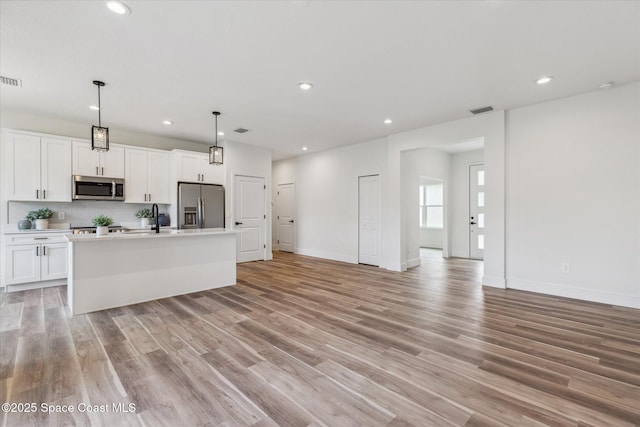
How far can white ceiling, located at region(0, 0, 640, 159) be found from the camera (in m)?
2.38

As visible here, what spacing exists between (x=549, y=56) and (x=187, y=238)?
16.8 ft

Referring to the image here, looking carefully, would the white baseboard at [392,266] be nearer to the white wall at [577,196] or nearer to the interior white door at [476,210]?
the white wall at [577,196]

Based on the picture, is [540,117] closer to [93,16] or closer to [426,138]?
[426,138]

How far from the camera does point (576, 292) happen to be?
13.7 ft

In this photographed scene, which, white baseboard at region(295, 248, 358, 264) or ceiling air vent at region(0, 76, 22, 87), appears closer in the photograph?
ceiling air vent at region(0, 76, 22, 87)

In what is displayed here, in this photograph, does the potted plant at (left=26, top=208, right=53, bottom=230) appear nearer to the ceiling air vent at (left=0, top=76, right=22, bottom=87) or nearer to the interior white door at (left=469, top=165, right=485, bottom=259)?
the ceiling air vent at (left=0, top=76, right=22, bottom=87)

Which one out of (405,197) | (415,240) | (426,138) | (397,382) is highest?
(426,138)

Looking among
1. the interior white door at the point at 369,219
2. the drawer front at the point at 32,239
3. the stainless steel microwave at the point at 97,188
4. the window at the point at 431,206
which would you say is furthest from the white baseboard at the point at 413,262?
the drawer front at the point at 32,239

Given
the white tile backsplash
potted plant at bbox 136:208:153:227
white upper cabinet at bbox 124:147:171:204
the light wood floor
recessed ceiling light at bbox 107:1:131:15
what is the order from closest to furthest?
the light wood floor
recessed ceiling light at bbox 107:1:131:15
the white tile backsplash
white upper cabinet at bbox 124:147:171:204
potted plant at bbox 136:208:153:227

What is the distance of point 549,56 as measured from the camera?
3.05 meters

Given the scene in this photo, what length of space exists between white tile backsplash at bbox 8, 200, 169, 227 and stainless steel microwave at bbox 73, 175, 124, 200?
15.4 inches

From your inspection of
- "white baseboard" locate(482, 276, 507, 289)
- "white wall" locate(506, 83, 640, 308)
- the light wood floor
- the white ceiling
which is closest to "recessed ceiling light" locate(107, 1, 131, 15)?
the white ceiling

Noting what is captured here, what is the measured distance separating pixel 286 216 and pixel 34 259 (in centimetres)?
565

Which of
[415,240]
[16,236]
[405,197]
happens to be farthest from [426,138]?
[16,236]
